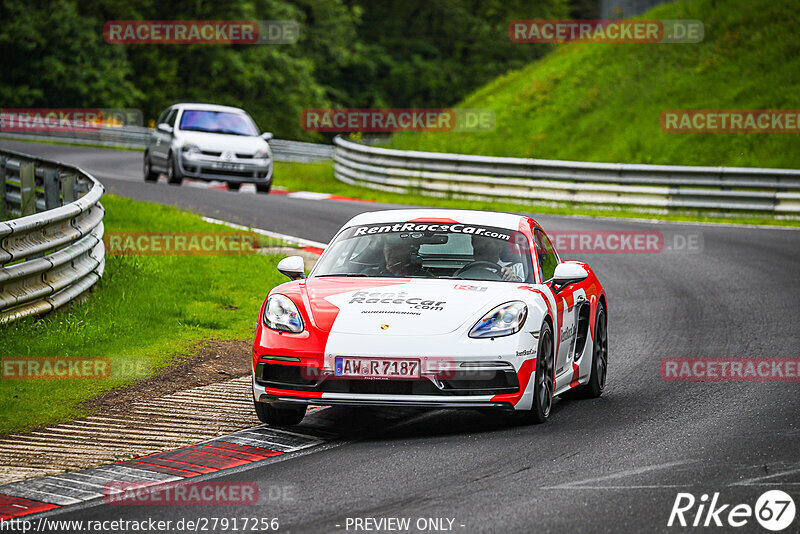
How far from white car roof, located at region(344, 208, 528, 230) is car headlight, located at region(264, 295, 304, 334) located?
1.18 meters

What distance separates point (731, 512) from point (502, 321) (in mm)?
2371

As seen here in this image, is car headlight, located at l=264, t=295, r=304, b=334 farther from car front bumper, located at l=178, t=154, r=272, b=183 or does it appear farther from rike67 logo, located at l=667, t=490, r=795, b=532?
car front bumper, located at l=178, t=154, r=272, b=183

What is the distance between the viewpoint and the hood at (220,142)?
2481 cm

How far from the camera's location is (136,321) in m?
11.2

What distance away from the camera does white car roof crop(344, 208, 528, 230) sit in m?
9.12

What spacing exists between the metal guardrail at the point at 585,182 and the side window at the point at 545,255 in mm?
14770

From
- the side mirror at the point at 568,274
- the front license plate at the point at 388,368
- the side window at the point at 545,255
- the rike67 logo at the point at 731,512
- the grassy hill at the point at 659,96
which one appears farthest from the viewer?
the grassy hill at the point at 659,96

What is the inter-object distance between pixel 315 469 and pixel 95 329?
436 cm

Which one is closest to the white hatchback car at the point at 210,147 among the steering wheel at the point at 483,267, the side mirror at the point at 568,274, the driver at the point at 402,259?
the driver at the point at 402,259

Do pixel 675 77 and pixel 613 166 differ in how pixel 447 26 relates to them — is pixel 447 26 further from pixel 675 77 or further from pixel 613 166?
pixel 613 166

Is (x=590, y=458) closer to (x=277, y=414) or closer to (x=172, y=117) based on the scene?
(x=277, y=414)

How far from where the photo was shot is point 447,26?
70062 millimetres

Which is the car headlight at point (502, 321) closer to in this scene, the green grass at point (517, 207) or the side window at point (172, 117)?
the green grass at point (517, 207)

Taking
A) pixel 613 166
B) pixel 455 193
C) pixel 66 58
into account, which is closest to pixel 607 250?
pixel 613 166
